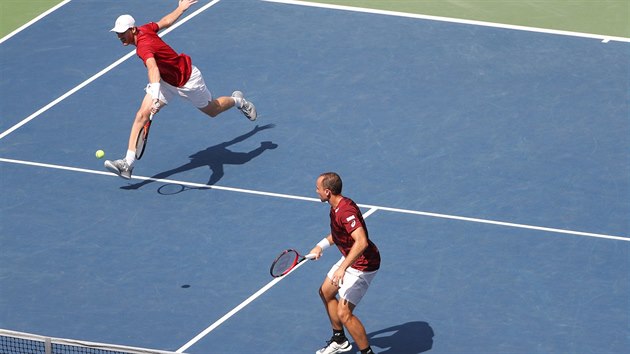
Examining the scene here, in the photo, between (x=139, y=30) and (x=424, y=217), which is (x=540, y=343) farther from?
(x=139, y=30)

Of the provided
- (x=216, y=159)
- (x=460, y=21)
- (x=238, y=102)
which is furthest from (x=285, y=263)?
(x=460, y=21)

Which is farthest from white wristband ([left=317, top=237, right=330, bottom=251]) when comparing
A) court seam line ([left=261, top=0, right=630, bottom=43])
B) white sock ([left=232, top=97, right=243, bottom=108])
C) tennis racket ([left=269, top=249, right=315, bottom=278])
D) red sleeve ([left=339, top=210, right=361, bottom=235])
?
court seam line ([left=261, top=0, right=630, bottom=43])

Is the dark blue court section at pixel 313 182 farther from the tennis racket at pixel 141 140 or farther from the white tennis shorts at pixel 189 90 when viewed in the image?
the white tennis shorts at pixel 189 90

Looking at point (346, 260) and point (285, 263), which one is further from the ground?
A: point (346, 260)

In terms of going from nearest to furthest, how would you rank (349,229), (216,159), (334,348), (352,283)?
(349,229)
(352,283)
(334,348)
(216,159)

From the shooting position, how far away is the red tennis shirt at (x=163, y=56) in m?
18.7

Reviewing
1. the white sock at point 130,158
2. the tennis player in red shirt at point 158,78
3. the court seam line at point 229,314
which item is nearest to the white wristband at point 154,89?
the tennis player in red shirt at point 158,78

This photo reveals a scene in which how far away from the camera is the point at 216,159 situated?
1980cm

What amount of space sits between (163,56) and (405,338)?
538cm

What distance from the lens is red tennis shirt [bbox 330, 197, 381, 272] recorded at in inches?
572

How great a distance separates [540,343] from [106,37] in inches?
406

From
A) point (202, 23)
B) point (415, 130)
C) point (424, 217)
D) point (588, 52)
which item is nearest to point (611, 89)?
point (588, 52)

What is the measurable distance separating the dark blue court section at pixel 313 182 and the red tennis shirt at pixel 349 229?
1.23 m

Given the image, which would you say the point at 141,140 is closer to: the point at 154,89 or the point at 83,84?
the point at 154,89
